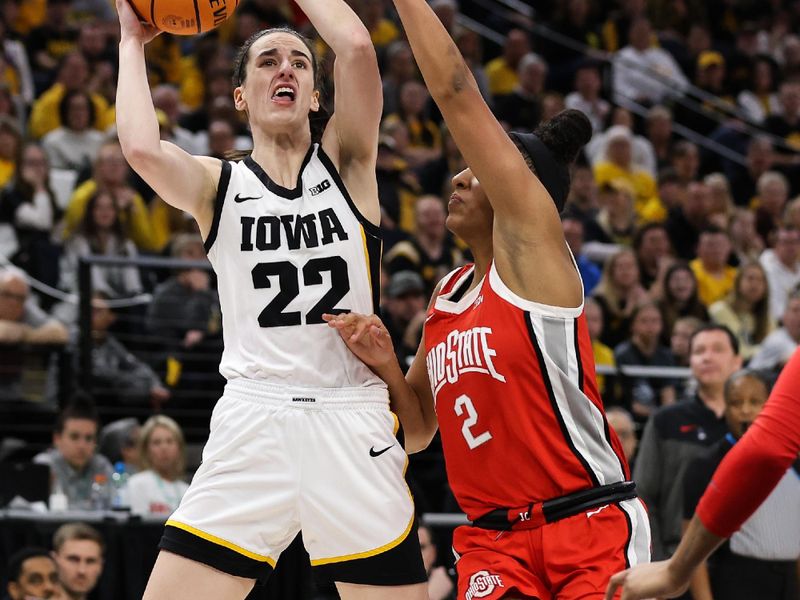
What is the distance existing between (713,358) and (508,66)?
6825 mm

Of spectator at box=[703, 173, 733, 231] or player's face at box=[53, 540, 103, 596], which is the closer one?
player's face at box=[53, 540, 103, 596]

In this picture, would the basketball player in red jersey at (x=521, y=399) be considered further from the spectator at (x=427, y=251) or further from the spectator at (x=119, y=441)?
the spectator at (x=427, y=251)

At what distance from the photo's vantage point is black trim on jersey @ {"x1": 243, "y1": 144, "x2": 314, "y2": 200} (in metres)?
4.21

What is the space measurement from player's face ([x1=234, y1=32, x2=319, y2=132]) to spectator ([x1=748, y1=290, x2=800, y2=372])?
567 cm

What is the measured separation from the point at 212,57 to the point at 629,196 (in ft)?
12.2

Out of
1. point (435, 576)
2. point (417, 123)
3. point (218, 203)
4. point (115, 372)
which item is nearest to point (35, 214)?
point (115, 372)

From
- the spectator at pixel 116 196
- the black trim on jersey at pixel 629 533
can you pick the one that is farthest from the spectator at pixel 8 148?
the black trim on jersey at pixel 629 533

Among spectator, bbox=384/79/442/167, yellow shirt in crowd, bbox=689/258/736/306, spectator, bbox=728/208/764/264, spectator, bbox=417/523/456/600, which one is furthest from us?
spectator, bbox=728/208/764/264

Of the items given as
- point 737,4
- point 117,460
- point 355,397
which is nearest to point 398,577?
point 355,397

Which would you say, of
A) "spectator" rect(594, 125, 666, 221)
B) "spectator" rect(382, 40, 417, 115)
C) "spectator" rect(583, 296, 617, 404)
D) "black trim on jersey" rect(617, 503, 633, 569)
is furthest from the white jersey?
"spectator" rect(594, 125, 666, 221)

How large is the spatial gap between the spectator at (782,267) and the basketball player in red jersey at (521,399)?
7475 millimetres

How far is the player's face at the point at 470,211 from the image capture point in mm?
4105

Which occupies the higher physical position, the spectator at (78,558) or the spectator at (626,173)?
the spectator at (626,173)

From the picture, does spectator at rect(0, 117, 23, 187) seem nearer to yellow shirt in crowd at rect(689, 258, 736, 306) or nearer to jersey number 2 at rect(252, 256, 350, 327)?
yellow shirt in crowd at rect(689, 258, 736, 306)
